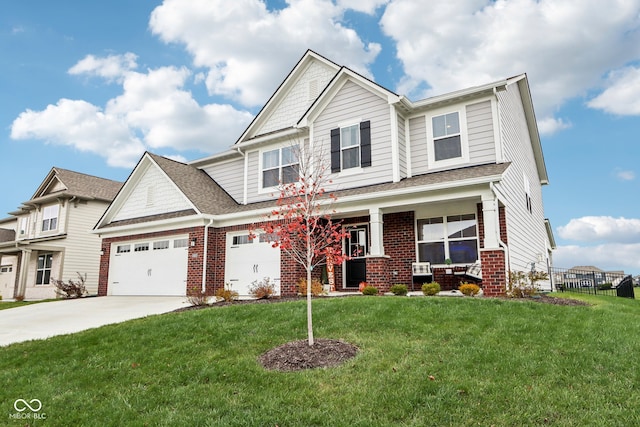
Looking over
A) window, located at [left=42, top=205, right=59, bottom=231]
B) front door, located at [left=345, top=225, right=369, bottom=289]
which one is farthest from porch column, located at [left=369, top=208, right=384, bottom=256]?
window, located at [left=42, top=205, right=59, bottom=231]

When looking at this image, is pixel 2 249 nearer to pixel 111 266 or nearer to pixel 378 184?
pixel 111 266

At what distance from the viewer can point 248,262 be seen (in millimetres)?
15125

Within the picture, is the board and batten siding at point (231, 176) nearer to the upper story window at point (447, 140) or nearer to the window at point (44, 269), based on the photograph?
the upper story window at point (447, 140)

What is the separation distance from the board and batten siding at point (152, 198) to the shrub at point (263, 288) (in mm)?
4430

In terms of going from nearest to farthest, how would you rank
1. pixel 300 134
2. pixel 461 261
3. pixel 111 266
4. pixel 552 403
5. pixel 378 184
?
pixel 552 403 → pixel 461 261 → pixel 378 184 → pixel 300 134 → pixel 111 266

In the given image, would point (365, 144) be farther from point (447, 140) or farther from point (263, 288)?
point (263, 288)

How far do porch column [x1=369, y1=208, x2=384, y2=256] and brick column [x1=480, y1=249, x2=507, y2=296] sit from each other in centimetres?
295

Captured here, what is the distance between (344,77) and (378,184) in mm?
3986

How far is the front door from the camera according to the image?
557 inches

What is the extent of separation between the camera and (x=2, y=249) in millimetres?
26344

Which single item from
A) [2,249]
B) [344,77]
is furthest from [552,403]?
[2,249]

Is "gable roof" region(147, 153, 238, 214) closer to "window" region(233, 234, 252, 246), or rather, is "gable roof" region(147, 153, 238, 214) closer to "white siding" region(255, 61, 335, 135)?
"window" region(233, 234, 252, 246)

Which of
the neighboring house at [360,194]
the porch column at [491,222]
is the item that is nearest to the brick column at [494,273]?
the neighboring house at [360,194]

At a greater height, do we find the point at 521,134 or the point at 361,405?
the point at 521,134
